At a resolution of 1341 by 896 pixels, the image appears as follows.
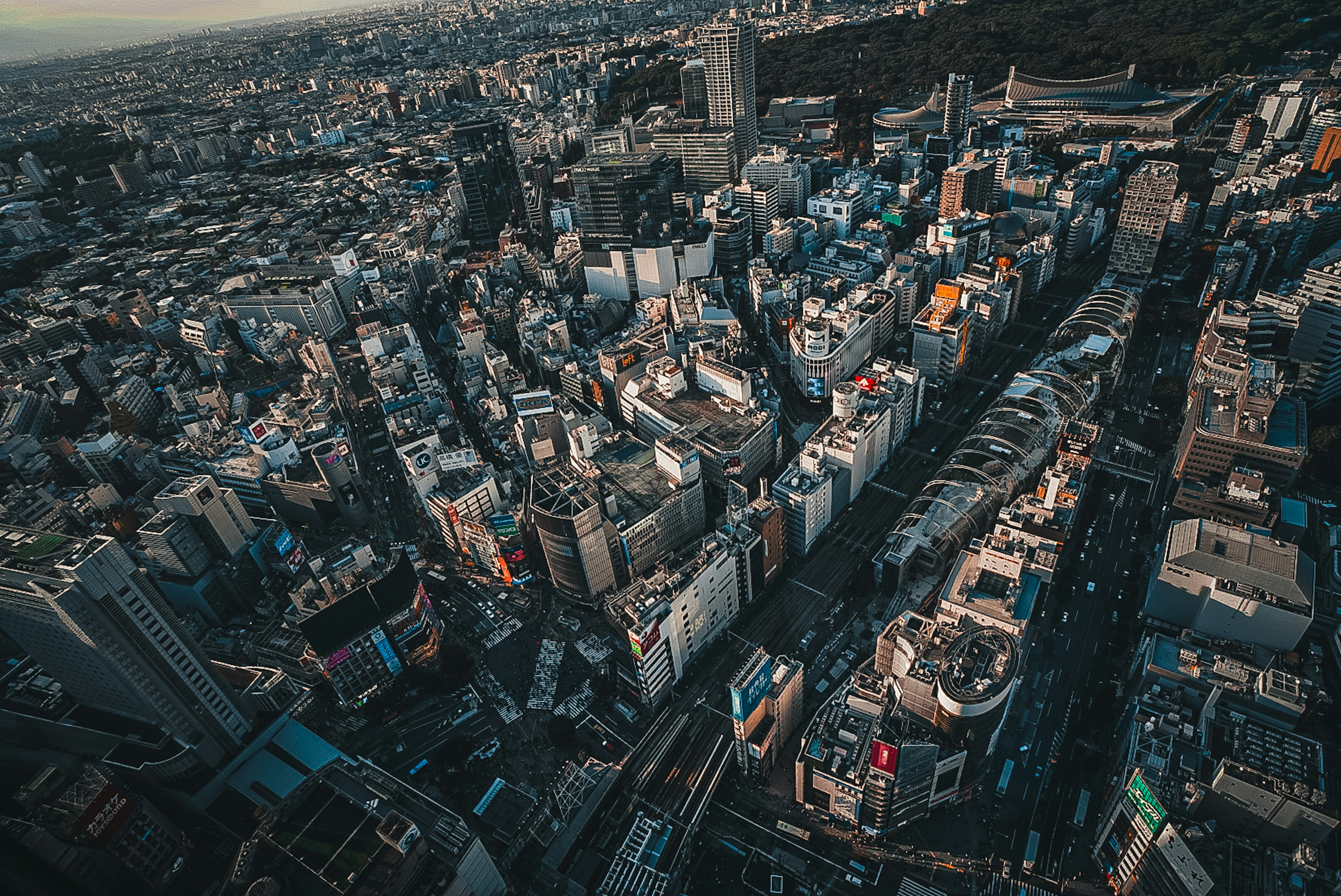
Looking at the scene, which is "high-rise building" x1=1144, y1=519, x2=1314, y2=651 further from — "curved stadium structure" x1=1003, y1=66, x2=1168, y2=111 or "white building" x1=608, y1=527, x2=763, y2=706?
"curved stadium structure" x1=1003, y1=66, x2=1168, y2=111

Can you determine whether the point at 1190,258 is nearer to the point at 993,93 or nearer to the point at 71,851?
the point at 993,93

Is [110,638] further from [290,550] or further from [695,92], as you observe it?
[695,92]

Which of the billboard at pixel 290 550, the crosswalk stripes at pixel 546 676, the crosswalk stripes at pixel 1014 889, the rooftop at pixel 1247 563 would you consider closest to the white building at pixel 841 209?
the rooftop at pixel 1247 563

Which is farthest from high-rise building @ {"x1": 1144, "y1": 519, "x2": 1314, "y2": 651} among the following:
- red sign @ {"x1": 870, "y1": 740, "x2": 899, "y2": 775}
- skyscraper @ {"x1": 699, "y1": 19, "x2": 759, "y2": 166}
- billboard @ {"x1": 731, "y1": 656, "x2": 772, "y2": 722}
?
skyscraper @ {"x1": 699, "y1": 19, "x2": 759, "y2": 166}

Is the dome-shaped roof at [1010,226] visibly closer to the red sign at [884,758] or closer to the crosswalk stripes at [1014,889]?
the red sign at [884,758]

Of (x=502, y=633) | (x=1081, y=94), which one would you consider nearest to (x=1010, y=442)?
(x=502, y=633)

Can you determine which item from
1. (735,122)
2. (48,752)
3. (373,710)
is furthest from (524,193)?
(48,752)
